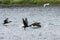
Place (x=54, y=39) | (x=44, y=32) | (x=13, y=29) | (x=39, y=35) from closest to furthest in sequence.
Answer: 1. (x=54, y=39)
2. (x=39, y=35)
3. (x=44, y=32)
4. (x=13, y=29)

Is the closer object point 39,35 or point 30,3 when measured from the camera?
point 39,35

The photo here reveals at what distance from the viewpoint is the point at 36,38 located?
9.09 m

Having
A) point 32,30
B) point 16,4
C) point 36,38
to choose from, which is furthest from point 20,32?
point 16,4

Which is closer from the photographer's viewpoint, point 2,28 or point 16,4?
point 2,28

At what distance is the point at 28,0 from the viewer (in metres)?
24.1

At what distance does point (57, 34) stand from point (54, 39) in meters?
Answer: 0.96

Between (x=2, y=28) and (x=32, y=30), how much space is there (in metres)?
1.53

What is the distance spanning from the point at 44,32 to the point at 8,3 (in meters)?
14.1

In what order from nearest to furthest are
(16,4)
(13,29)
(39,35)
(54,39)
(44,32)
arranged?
(54,39) < (39,35) < (44,32) < (13,29) < (16,4)

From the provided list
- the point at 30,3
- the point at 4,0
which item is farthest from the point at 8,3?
the point at 30,3

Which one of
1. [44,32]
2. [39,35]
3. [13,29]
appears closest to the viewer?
[39,35]

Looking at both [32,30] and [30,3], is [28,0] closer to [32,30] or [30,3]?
[30,3]

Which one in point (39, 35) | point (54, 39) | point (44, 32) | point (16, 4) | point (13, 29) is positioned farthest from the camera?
point (16, 4)

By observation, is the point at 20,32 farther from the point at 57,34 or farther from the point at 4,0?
the point at 4,0
